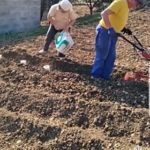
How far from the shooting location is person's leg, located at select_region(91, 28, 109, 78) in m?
6.96

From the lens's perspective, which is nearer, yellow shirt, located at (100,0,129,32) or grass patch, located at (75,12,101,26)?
yellow shirt, located at (100,0,129,32)

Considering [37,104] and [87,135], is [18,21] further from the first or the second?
[87,135]

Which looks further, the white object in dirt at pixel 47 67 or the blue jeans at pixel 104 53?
the white object in dirt at pixel 47 67

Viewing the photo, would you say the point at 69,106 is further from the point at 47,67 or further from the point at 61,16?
the point at 61,16

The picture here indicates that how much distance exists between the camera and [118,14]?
6.78m

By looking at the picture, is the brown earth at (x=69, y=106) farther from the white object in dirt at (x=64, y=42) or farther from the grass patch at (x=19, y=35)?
the grass patch at (x=19, y=35)

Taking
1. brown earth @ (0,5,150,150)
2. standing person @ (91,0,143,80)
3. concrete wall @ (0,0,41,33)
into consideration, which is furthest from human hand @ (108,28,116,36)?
concrete wall @ (0,0,41,33)

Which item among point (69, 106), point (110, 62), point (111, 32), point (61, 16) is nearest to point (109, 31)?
point (111, 32)

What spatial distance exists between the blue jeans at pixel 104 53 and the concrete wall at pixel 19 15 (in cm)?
439

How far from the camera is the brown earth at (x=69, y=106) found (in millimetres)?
5582

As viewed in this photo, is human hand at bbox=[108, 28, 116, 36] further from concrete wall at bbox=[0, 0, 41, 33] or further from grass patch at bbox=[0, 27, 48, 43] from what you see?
concrete wall at bbox=[0, 0, 41, 33]

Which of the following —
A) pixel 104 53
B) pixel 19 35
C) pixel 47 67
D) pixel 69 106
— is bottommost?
pixel 19 35

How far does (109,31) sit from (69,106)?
1285 mm

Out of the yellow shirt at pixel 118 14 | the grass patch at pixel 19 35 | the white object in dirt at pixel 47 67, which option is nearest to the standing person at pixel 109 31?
the yellow shirt at pixel 118 14
